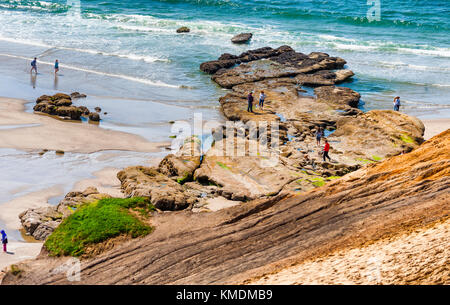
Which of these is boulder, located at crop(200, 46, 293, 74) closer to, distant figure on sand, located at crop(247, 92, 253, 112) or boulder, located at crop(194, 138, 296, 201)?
distant figure on sand, located at crop(247, 92, 253, 112)

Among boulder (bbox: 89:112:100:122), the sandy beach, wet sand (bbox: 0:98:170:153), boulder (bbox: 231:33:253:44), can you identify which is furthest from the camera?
boulder (bbox: 231:33:253:44)

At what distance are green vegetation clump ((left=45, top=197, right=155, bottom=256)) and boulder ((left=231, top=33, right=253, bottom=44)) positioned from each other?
34.0 m

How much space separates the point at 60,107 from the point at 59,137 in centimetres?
411

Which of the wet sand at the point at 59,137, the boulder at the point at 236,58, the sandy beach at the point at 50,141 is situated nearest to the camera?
the sandy beach at the point at 50,141

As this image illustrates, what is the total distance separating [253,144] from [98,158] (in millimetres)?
7445

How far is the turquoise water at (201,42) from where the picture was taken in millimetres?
35781

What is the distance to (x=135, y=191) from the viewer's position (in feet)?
61.4

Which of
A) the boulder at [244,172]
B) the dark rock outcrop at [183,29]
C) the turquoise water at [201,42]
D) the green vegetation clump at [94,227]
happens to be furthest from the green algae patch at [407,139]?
the dark rock outcrop at [183,29]

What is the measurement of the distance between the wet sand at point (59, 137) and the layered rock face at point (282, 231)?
10.6m

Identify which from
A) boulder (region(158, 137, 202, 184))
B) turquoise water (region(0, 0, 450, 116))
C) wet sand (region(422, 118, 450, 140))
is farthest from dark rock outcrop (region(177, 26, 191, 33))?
boulder (region(158, 137, 202, 184))

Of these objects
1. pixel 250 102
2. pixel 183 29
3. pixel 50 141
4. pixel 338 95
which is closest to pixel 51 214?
pixel 50 141

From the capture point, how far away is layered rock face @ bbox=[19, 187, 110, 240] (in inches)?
675

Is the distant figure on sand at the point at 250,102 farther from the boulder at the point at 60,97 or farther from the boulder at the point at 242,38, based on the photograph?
the boulder at the point at 242,38

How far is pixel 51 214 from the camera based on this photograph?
59.5 feet
